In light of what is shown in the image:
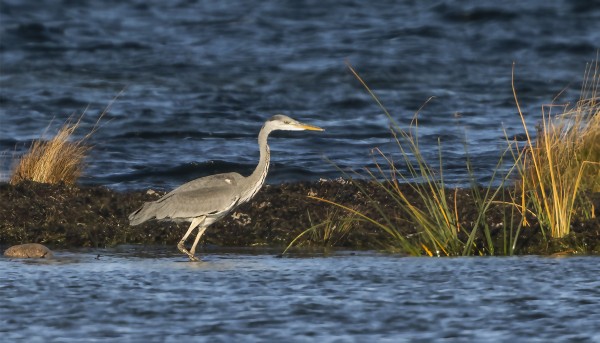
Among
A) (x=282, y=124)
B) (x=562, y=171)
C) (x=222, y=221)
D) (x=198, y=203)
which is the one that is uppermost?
(x=282, y=124)

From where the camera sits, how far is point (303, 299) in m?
10.5

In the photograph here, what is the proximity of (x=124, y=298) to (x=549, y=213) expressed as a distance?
13.7ft

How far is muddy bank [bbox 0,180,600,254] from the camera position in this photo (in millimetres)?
14164

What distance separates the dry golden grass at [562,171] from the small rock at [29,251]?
177 inches

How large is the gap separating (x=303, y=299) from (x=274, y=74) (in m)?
24.5

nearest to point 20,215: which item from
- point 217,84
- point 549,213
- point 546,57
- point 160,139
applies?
point 549,213

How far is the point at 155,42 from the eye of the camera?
39.9 m

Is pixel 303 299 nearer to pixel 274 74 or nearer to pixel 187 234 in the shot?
pixel 187 234

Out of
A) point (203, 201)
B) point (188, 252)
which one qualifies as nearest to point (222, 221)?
point (203, 201)

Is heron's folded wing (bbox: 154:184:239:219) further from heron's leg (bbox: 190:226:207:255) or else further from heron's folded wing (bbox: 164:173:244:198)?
heron's leg (bbox: 190:226:207:255)

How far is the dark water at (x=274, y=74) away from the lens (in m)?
23.8

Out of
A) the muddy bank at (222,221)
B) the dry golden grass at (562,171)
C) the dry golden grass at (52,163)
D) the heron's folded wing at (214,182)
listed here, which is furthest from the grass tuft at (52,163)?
the dry golden grass at (562,171)

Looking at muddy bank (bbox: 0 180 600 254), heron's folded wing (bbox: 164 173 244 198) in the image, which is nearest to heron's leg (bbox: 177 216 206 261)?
heron's folded wing (bbox: 164 173 244 198)

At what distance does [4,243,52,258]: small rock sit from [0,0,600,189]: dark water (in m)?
6.56
